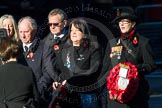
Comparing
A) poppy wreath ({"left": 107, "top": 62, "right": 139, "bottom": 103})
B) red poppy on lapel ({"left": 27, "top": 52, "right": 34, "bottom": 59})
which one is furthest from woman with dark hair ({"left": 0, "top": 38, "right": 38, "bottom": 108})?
red poppy on lapel ({"left": 27, "top": 52, "right": 34, "bottom": 59})

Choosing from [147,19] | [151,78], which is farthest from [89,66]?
[147,19]

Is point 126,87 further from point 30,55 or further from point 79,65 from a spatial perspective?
Result: point 30,55

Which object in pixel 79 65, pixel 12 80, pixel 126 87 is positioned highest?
pixel 12 80

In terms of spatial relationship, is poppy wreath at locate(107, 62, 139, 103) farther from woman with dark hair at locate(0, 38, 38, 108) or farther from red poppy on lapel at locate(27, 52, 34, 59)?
woman with dark hair at locate(0, 38, 38, 108)

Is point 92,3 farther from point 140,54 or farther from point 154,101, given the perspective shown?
point 140,54

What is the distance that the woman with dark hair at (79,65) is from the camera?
770 centimetres

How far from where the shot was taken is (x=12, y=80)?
20.0 feet

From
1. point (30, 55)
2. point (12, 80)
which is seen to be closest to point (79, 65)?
point (30, 55)

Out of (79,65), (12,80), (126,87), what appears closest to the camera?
(12,80)

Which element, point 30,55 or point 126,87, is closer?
point 126,87

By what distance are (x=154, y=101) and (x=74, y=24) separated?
4.21 meters

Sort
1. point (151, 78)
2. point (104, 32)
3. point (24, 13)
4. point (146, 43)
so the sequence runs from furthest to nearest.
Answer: point (24, 13)
point (151, 78)
point (104, 32)
point (146, 43)

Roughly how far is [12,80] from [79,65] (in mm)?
1746

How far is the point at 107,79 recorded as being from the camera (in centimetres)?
761
